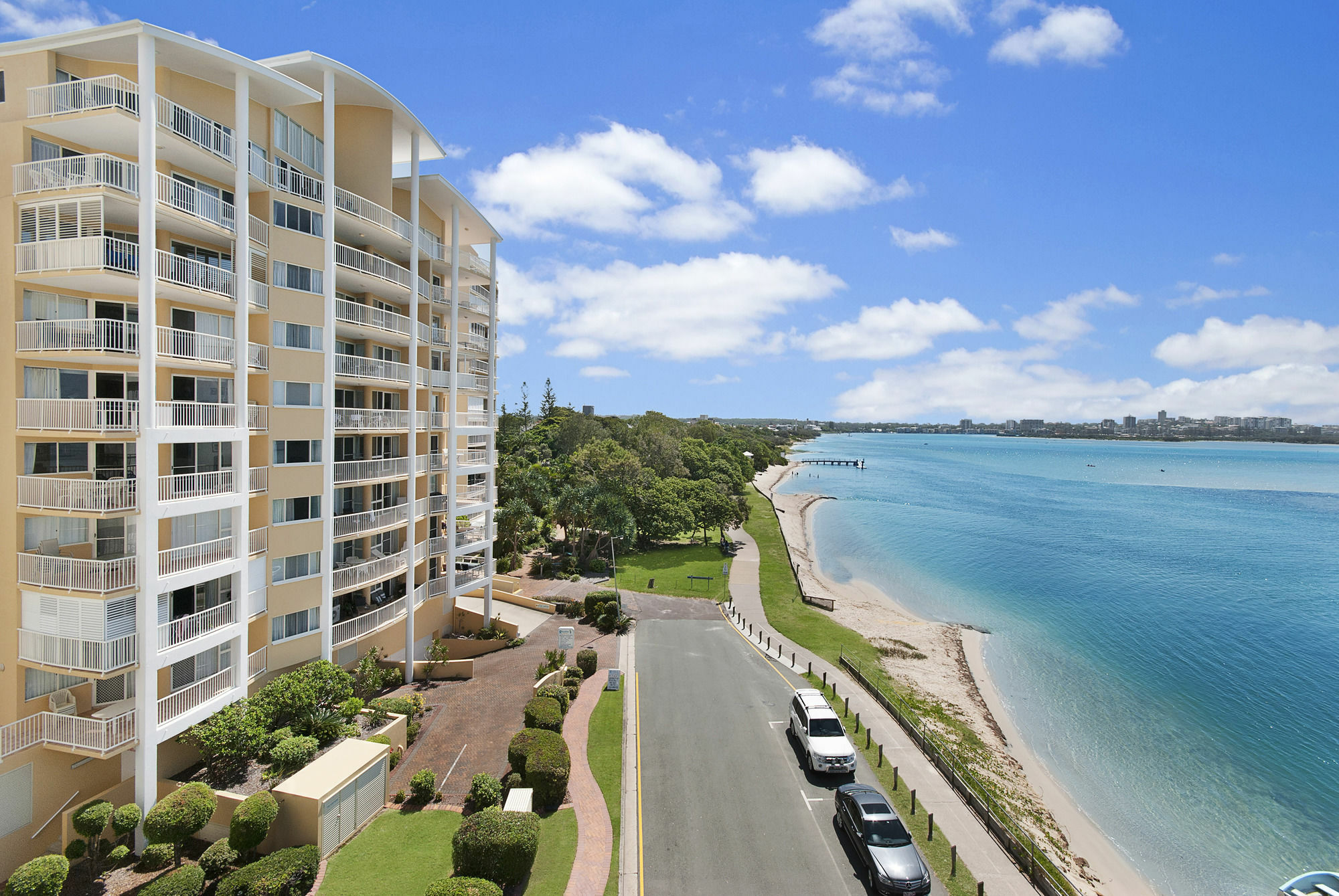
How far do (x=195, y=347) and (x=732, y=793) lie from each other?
23.0 m

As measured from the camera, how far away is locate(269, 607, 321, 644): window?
24.2 m

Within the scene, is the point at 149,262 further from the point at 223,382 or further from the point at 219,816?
the point at 219,816

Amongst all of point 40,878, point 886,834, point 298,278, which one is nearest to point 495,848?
point 40,878

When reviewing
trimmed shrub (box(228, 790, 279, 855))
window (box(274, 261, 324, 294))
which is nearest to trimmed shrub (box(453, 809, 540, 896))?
trimmed shrub (box(228, 790, 279, 855))

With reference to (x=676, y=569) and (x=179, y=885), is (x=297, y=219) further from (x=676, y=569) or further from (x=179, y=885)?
(x=676, y=569)

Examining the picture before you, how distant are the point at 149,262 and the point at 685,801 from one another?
22651 millimetres

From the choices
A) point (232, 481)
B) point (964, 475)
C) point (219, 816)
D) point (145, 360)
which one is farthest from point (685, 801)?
point (964, 475)

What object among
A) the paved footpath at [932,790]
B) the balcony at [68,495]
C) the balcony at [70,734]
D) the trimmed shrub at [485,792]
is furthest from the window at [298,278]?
the paved footpath at [932,790]

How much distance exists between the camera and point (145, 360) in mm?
17781

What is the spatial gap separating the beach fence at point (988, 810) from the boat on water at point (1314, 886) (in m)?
6.32

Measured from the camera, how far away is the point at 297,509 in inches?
991

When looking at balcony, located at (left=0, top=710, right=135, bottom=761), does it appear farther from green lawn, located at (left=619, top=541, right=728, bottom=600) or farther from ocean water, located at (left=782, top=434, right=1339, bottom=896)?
green lawn, located at (left=619, top=541, right=728, bottom=600)

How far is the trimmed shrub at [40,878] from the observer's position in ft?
47.3

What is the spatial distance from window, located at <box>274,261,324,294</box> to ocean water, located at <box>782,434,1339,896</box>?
3856cm
